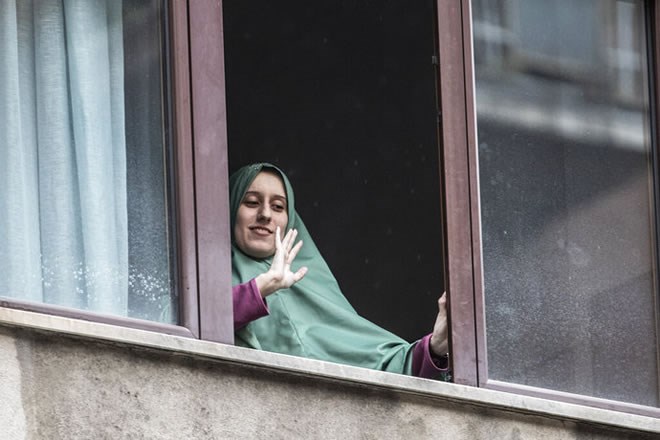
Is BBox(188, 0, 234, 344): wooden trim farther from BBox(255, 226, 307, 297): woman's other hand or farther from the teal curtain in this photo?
BBox(255, 226, 307, 297): woman's other hand

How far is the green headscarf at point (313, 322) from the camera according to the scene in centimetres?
862

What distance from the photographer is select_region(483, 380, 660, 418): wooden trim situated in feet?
26.7

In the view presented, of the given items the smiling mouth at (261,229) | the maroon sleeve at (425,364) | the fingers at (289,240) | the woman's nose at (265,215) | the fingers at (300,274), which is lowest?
the maroon sleeve at (425,364)

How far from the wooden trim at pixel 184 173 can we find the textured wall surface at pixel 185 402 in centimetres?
26

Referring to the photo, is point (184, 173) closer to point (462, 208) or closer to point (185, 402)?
point (185, 402)

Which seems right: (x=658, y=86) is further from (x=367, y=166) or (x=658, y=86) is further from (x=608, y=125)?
(x=367, y=166)

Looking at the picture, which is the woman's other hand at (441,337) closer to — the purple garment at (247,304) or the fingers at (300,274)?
the fingers at (300,274)

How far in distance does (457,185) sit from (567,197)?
637 millimetres

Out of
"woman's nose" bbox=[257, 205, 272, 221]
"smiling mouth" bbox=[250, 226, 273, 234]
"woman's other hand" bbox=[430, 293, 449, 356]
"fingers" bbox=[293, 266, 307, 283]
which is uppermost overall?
"woman's nose" bbox=[257, 205, 272, 221]

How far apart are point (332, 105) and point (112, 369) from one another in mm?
3931

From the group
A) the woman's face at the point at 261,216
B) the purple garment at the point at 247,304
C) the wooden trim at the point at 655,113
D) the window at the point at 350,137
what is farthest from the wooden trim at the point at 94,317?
the window at the point at 350,137

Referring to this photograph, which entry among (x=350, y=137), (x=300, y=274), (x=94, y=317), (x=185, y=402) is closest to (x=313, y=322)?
(x=300, y=274)

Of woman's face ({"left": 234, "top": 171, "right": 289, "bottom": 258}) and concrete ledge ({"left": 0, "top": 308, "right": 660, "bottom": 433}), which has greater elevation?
woman's face ({"left": 234, "top": 171, "right": 289, "bottom": 258})

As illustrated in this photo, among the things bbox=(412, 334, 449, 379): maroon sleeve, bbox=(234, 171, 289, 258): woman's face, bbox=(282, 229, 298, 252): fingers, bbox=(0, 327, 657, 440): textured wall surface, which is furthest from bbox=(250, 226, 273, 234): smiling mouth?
bbox=(0, 327, 657, 440): textured wall surface
